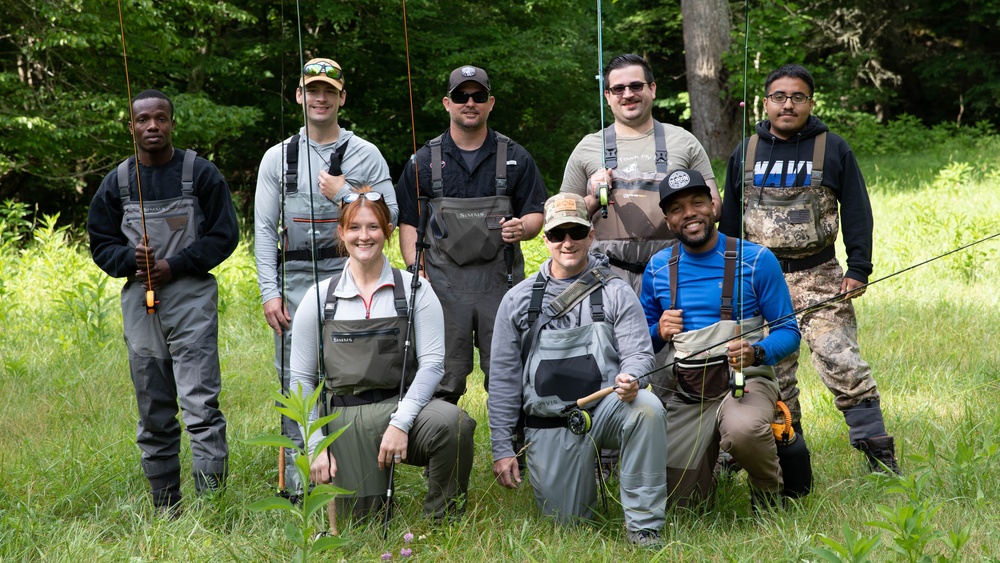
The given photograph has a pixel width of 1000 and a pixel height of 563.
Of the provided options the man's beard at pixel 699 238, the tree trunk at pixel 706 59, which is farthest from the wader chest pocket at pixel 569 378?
the tree trunk at pixel 706 59

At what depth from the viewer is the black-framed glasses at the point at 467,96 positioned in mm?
4738

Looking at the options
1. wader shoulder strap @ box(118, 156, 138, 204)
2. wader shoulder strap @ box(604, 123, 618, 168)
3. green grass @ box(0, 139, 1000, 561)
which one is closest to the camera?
green grass @ box(0, 139, 1000, 561)

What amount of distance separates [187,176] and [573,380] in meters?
2.10

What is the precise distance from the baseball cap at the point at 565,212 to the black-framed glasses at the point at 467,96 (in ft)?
3.36

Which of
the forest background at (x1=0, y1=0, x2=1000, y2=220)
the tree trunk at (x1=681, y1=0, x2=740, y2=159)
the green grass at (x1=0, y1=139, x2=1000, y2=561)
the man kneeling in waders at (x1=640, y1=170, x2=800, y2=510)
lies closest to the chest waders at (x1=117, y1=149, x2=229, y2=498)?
the green grass at (x1=0, y1=139, x2=1000, y2=561)

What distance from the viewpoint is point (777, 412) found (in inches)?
159

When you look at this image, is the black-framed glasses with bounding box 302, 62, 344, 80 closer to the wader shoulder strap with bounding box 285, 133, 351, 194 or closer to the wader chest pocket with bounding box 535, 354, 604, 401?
the wader shoulder strap with bounding box 285, 133, 351, 194

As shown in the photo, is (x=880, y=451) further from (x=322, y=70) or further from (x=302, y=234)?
(x=322, y=70)

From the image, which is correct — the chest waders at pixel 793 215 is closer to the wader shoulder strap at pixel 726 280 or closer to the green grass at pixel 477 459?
the wader shoulder strap at pixel 726 280

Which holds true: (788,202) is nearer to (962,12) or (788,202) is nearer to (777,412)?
(777,412)

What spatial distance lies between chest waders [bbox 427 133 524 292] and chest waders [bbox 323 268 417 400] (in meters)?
0.81

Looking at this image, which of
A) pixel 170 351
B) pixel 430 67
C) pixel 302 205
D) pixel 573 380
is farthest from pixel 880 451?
pixel 430 67

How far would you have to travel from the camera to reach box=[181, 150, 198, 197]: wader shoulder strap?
427 centimetres

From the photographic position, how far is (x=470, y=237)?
15.4 feet
